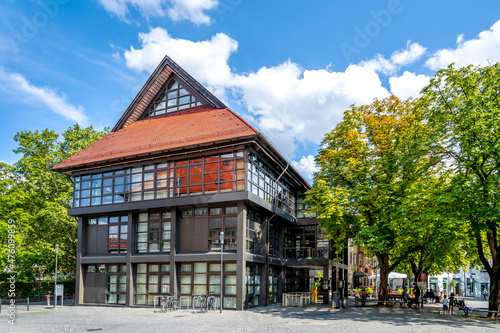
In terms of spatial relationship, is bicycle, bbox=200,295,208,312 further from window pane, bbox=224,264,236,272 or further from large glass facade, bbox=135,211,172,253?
large glass facade, bbox=135,211,172,253

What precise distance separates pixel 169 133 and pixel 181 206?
18.3ft

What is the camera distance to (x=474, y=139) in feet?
72.4

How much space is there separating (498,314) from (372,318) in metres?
6.97

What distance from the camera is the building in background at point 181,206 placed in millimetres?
27469

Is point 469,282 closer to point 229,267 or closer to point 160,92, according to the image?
point 229,267

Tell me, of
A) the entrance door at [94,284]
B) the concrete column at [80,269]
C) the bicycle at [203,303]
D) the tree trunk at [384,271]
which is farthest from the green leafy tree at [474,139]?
the concrete column at [80,269]

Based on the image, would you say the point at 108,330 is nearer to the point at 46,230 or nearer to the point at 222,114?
the point at 222,114

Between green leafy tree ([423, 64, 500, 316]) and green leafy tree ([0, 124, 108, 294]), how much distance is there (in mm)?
31133

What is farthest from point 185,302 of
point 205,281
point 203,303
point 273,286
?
point 273,286

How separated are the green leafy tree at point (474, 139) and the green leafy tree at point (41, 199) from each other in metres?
31.1

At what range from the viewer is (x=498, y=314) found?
2269cm

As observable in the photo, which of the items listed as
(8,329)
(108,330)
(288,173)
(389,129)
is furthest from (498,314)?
(8,329)

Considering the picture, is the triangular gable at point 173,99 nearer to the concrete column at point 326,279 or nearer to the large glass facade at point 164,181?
the large glass facade at point 164,181

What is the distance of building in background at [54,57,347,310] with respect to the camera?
27.5m
